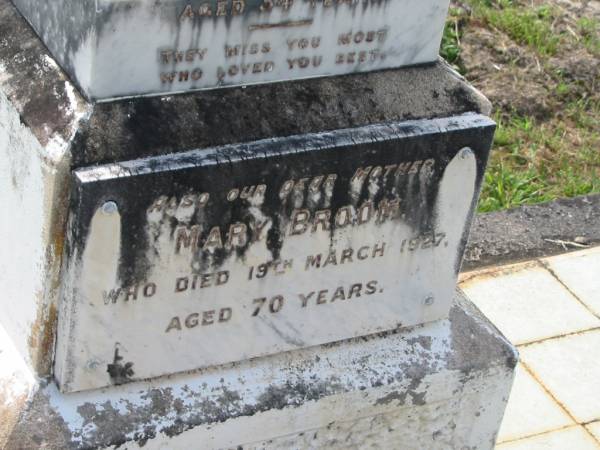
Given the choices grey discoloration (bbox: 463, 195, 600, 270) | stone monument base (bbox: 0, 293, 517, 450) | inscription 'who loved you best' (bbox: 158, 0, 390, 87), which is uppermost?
inscription 'who loved you best' (bbox: 158, 0, 390, 87)

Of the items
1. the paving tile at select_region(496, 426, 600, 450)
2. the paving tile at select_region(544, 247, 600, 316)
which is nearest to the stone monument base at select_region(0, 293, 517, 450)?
the paving tile at select_region(496, 426, 600, 450)

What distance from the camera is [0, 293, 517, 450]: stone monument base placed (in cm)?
247

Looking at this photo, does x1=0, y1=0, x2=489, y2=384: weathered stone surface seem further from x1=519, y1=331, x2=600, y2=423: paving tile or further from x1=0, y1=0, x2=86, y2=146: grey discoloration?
x1=519, y1=331, x2=600, y2=423: paving tile

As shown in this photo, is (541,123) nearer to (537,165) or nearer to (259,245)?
(537,165)

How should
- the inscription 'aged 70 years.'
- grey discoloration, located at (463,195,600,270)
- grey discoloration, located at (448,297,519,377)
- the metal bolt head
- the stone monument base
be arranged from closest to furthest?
the inscription 'aged 70 years.'
the stone monument base
the metal bolt head
grey discoloration, located at (448,297,519,377)
grey discoloration, located at (463,195,600,270)

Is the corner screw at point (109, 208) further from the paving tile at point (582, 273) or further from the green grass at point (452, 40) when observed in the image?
the green grass at point (452, 40)

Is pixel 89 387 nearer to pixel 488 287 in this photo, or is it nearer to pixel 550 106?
pixel 488 287

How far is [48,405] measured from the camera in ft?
8.07

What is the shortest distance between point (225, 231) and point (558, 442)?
1.46m

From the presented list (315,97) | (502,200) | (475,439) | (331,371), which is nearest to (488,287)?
(502,200)

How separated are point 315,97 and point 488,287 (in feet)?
5.53

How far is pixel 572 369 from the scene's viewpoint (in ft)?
12.2

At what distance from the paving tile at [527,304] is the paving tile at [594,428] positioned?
1.19 ft

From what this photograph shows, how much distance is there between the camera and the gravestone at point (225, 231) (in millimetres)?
2264
